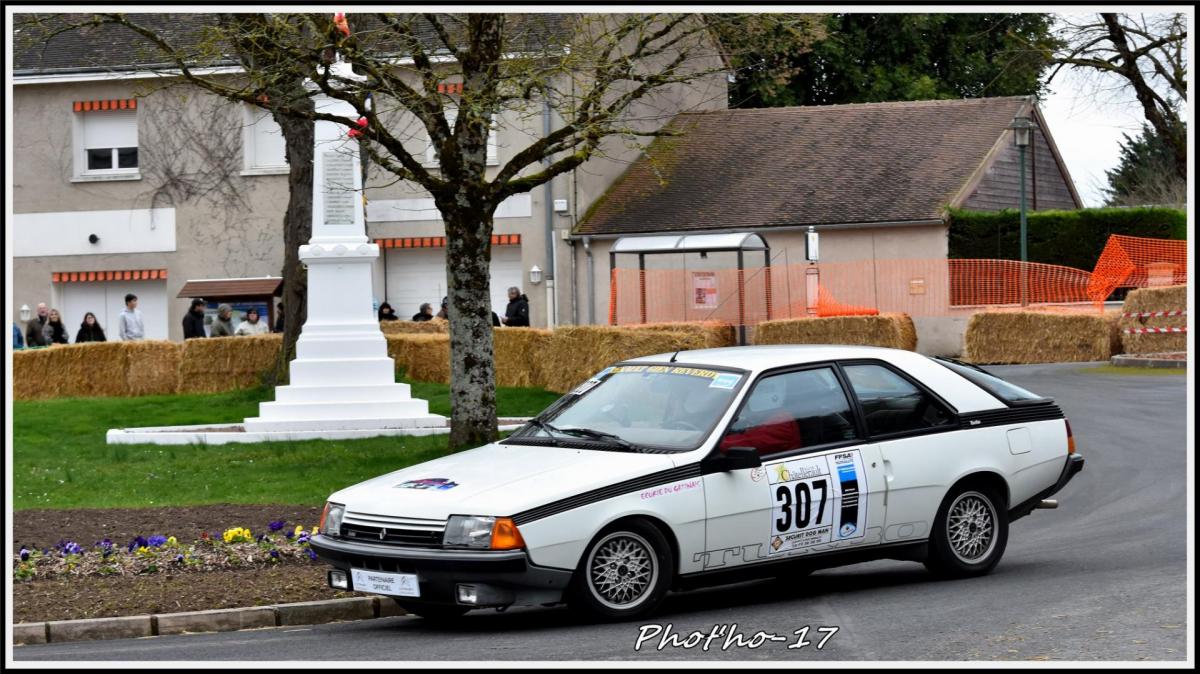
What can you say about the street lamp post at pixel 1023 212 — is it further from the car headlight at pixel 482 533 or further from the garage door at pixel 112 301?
the car headlight at pixel 482 533

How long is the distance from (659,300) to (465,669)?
2752 cm

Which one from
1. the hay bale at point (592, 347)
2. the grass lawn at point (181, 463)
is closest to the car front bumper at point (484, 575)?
the grass lawn at point (181, 463)

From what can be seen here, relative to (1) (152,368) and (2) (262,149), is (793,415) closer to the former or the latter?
(1) (152,368)

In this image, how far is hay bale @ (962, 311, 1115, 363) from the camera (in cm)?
2966

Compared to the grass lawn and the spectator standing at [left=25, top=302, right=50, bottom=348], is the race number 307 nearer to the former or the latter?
the grass lawn

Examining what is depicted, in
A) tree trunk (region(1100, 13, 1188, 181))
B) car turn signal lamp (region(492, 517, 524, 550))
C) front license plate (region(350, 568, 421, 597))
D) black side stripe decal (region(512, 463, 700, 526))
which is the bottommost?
front license plate (region(350, 568, 421, 597))

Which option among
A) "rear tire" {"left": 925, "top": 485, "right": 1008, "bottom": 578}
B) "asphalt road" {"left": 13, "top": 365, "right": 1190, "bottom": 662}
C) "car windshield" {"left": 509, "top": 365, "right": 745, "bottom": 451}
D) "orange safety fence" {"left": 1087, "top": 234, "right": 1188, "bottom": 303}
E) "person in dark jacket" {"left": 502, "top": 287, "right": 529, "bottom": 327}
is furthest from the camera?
"orange safety fence" {"left": 1087, "top": 234, "right": 1188, "bottom": 303}

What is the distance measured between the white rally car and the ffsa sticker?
0.04ft

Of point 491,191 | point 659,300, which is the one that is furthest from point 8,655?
point 659,300

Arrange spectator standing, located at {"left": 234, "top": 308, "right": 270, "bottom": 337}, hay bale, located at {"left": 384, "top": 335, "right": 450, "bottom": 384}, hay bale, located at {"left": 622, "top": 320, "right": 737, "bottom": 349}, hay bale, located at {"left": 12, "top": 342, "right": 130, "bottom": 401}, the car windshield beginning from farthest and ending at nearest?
spectator standing, located at {"left": 234, "top": 308, "right": 270, "bottom": 337} < hay bale, located at {"left": 12, "top": 342, "right": 130, "bottom": 401} < hay bale, located at {"left": 384, "top": 335, "right": 450, "bottom": 384} < hay bale, located at {"left": 622, "top": 320, "right": 737, "bottom": 349} < the car windshield

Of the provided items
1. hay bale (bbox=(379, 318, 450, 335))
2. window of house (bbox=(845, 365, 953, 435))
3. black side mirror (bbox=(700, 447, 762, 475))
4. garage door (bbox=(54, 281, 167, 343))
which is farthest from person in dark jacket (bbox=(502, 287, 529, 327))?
black side mirror (bbox=(700, 447, 762, 475))

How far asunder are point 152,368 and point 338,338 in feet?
29.0

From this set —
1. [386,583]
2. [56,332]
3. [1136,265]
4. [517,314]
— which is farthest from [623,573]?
[1136,265]

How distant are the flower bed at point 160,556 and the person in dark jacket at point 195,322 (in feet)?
64.7
